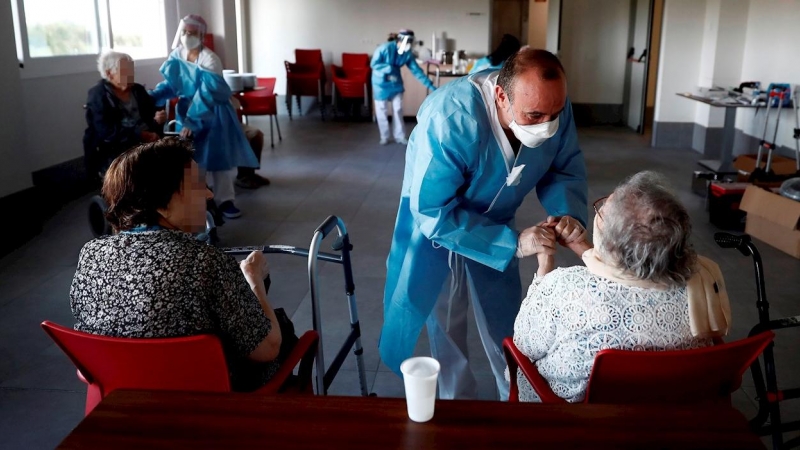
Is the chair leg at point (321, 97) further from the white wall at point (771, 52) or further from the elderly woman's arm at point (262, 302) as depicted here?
the elderly woman's arm at point (262, 302)

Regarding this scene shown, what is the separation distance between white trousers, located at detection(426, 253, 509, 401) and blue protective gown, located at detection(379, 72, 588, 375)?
0.10 ft

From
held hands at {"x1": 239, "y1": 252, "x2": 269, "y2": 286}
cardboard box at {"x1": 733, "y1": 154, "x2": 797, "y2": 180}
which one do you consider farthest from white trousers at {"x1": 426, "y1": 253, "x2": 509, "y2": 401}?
cardboard box at {"x1": 733, "y1": 154, "x2": 797, "y2": 180}

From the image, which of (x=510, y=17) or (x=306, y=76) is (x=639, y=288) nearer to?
(x=306, y=76)

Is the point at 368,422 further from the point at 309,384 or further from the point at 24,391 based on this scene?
the point at 24,391

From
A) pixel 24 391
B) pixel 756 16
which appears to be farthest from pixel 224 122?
pixel 756 16

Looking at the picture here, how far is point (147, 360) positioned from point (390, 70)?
709 cm

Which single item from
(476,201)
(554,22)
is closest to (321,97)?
(554,22)

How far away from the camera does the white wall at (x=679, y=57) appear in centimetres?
759

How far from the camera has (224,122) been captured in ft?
16.5

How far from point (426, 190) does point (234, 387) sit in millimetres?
678

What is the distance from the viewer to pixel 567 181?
207 centimetres

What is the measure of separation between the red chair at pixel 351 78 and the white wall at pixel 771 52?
5.19 m

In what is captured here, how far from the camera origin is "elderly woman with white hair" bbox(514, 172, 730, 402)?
4.59 feet

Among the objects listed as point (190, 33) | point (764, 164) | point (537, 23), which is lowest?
point (764, 164)
